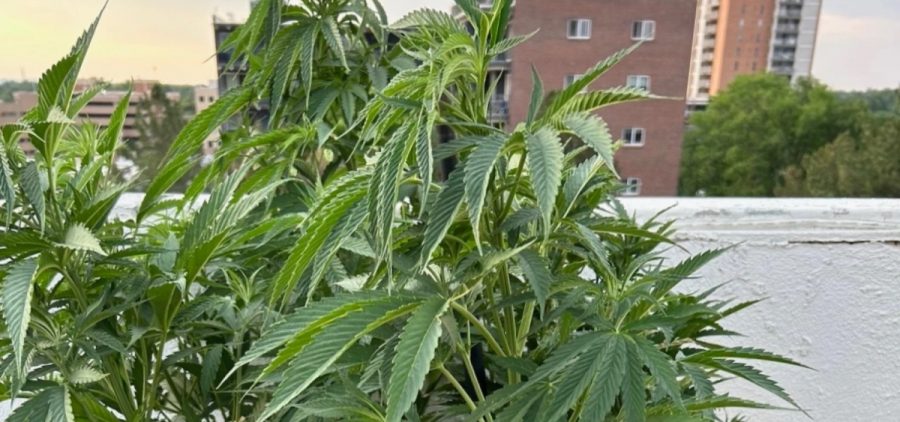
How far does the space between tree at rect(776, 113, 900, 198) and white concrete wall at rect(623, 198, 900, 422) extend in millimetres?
9336

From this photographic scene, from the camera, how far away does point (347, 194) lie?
0.31 m

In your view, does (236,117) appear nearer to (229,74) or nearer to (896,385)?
(229,74)

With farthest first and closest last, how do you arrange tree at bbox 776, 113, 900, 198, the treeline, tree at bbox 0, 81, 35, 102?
the treeline < tree at bbox 776, 113, 900, 198 < tree at bbox 0, 81, 35, 102

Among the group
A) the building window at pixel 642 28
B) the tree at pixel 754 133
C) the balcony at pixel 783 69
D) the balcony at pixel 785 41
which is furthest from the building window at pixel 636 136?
the balcony at pixel 783 69

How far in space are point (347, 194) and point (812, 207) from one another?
85 cm

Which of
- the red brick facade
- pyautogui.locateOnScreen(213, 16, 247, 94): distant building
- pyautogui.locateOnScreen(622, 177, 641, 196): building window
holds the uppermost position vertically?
the red brick facade

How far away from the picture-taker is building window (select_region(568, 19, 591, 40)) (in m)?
7.70

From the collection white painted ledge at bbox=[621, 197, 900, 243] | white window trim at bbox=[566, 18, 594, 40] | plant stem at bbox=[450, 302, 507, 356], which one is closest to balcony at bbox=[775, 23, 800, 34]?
white window trim at bbox=[566, 18, 594, 40]

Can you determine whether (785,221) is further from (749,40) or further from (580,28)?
(749,40)

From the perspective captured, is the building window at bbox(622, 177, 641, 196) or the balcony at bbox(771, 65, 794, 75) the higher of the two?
the balcony at bbox(771, 65, 794, 75)

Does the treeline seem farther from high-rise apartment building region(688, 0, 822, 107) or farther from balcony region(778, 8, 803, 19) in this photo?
balcony region(778, 8, 803, 19)

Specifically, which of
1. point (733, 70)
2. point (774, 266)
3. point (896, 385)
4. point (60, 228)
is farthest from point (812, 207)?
point (733, 70)

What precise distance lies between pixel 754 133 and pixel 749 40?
84.8 inches

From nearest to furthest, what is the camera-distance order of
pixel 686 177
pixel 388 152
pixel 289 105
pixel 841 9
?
1. pixel 388 152
2. pixel 289 105
3. pixel 841 9
4. pixel 686 177
